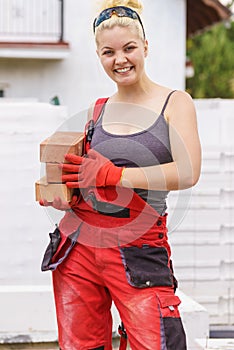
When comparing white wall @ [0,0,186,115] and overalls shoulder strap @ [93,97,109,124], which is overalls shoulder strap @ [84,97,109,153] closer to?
overalls shoulder strap @ [93,97,109,124]

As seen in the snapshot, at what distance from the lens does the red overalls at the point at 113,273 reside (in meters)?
3.79

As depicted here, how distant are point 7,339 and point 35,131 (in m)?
2.32

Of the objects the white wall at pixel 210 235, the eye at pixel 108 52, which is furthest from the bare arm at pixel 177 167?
the white wall at pixel 210 235

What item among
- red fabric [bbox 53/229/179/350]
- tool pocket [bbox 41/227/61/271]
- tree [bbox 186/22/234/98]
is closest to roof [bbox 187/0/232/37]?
tool pocket [bbox 41/227/61/271]

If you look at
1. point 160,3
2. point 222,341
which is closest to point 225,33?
point 160,3

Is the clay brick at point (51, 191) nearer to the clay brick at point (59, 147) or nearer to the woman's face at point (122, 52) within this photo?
the clay brick at point (59, 147)

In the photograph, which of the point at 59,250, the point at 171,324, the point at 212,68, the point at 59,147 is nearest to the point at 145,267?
the point at 171,324

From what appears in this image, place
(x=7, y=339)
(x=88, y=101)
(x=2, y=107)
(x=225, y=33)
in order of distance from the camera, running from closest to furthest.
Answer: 1. (x=7, y=339)
2. (x=2, y=107)
3. (x=88, y=101)
4. (x=225, y=33)

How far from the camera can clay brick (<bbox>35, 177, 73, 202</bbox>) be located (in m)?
3.85

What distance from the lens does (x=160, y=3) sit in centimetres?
1769

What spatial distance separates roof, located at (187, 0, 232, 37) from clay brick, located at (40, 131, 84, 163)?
1511 centimetres

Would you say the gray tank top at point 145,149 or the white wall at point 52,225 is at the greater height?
the gray tank top at point 145,149

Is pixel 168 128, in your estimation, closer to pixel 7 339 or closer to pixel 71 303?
pixel 71 303

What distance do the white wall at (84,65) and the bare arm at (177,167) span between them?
13510mm
